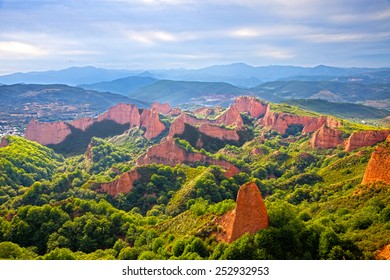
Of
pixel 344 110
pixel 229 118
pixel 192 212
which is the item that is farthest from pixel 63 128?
pixel 344 110

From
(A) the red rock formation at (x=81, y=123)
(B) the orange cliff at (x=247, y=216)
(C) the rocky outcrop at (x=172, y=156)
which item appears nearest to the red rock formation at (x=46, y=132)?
(A) the red rock formation at (x=81, y=123)

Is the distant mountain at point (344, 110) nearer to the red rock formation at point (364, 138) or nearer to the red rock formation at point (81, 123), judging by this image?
the red rock formation at point (81, 123)

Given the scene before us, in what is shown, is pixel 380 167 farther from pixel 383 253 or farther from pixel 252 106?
pixel 252 106

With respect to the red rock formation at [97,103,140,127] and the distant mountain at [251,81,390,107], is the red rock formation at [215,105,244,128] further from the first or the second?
the distant mountain at [251,81,390,107]

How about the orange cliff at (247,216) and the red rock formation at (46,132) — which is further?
the red rock formation at (46,132)

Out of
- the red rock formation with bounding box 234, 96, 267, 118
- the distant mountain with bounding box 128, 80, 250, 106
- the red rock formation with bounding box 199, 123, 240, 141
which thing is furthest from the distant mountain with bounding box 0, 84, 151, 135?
the red rock formation with bounding box 234, 96, 267, 118
